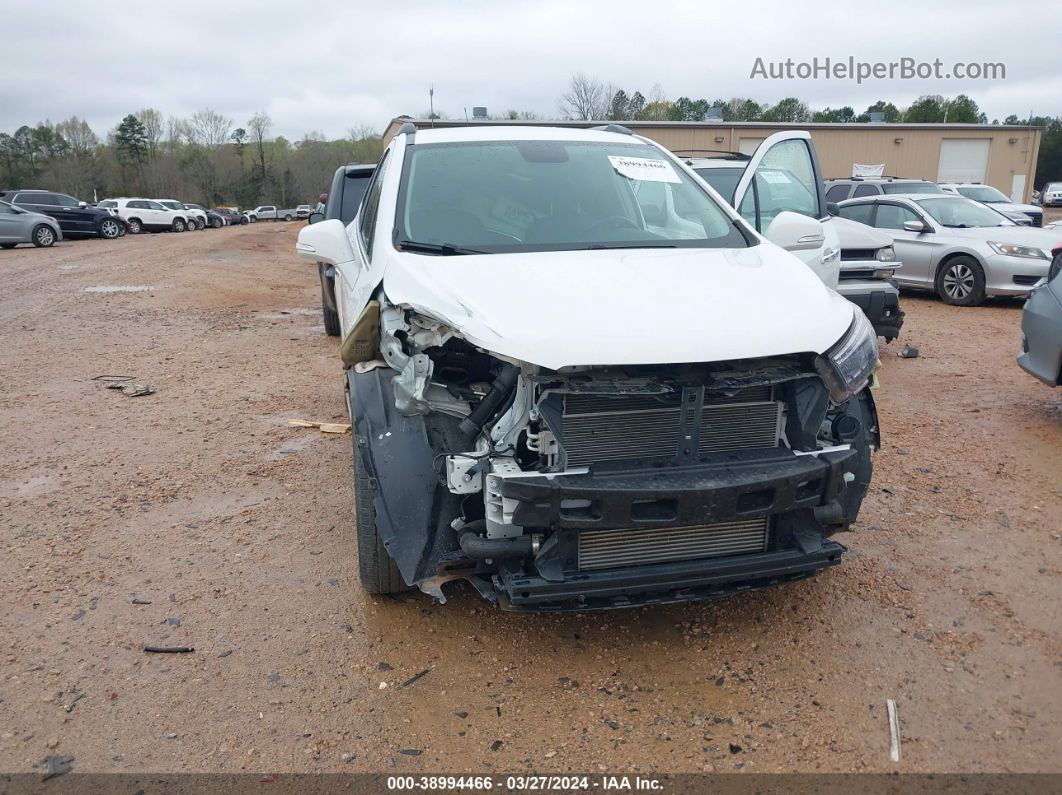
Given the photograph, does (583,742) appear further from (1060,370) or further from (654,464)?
(1060,370)

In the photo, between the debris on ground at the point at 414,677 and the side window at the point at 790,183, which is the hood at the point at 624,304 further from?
the side window at the point at 790,183

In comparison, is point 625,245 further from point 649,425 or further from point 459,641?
point 459,641

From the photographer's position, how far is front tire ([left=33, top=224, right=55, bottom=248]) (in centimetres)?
2334

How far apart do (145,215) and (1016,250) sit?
38072mm

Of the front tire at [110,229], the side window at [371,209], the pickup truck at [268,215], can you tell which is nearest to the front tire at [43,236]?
the front tire at [110,229]

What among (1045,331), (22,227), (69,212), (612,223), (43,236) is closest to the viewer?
(612,223)

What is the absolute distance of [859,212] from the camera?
1211cm

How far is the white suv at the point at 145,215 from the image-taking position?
37344 millimetres

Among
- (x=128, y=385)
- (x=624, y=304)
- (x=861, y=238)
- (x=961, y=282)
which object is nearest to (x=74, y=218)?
(x=128, y=385)

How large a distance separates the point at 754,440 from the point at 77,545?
3276 mm

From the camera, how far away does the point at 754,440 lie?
2.91 metres

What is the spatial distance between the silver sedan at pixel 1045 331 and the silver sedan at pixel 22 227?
82.1 feet

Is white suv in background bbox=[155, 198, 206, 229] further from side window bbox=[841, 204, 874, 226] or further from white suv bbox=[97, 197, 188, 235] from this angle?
side window bbox=[841, 204, 874, 226]

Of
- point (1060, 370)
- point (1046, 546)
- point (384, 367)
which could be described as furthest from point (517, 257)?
point (1060, 370)
